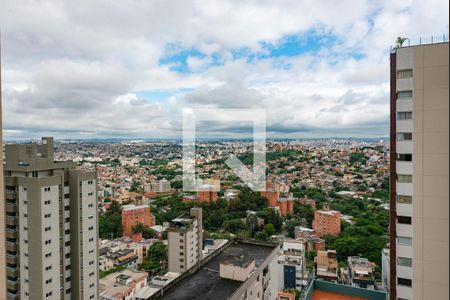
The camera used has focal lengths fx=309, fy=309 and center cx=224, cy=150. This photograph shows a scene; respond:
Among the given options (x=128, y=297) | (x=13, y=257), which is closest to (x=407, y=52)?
(x=13, y=257)

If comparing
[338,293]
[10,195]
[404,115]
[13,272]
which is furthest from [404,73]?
[13,272]

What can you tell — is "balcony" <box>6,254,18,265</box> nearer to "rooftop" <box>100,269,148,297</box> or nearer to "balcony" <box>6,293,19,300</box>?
"balcony" <box>6,293,19,300</box>

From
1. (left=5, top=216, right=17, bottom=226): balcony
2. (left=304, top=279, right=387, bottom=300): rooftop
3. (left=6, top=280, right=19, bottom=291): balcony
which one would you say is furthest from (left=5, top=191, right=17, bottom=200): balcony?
(left=304, top=279, right=387, bottom=300): rooftop

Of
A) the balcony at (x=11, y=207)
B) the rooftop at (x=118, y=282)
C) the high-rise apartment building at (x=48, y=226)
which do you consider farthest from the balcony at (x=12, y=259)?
the rooftop at (x=118, y=282)

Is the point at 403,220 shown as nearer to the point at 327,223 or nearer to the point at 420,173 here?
the point at 420,173

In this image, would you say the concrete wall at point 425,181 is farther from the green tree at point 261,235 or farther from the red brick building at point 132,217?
the red brick building at point 132,217

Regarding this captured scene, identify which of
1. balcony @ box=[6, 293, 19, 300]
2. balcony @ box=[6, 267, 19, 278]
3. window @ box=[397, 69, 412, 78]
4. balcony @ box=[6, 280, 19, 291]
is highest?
window @ box=[397, 69, 412, 78]
